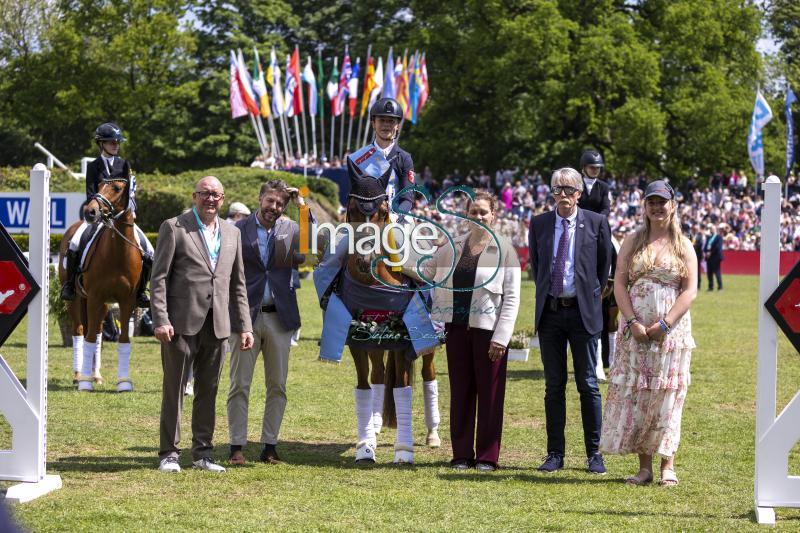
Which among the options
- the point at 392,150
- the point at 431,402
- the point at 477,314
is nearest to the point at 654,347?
the point at 477,314

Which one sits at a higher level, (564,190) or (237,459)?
(564,190)

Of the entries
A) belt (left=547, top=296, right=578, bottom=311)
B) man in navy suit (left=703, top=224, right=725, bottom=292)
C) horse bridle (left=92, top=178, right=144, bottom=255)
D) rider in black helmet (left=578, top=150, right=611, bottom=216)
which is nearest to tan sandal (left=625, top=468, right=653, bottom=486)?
belt (left=547, top=296, right=578, bottom=311)

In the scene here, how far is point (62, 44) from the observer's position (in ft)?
197

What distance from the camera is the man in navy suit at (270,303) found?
9102 millimetres


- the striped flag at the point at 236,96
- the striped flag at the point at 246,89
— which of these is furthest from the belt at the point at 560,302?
the striped flag at the point at 246,89

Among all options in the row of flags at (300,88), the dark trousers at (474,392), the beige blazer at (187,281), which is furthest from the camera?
the row of flags at (300,88)

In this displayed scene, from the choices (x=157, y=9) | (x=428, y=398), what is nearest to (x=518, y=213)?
(x=157, y=9)

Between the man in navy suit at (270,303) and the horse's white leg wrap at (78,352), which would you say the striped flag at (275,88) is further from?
the man in navy suit at (270,303)

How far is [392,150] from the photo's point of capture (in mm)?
9133

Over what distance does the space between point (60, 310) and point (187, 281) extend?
364 inches

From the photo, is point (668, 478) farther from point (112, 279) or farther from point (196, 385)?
point (112, 279)

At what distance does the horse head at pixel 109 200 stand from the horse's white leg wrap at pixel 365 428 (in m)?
4.38

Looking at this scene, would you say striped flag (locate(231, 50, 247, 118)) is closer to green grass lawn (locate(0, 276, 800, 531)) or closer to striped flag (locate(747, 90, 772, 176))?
striped flag (locate(747, 90, 772, 176))

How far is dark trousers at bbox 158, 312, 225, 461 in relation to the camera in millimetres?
8562
